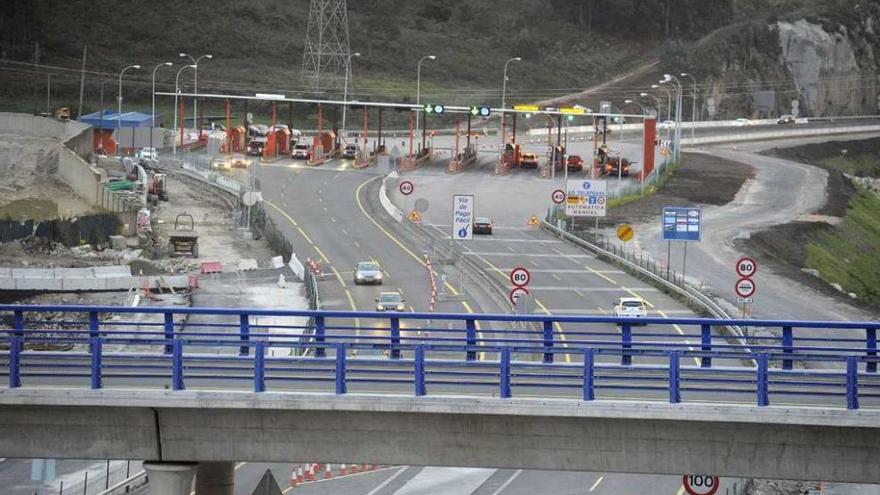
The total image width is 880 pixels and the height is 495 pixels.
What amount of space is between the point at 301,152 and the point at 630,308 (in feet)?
171

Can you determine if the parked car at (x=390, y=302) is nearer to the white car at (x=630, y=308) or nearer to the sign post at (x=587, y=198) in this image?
the white car at (x=630, y=308)

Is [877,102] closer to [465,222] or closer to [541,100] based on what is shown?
[541,100]

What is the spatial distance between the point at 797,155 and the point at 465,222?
9072cm

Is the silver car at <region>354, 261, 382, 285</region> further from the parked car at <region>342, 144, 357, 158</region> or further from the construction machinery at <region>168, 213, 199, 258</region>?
the parked car at <region>342, 144, 357, 158</region>

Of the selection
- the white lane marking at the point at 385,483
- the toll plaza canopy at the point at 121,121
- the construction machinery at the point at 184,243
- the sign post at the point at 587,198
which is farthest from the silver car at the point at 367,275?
the toll plaza canopy at the point at 121,121

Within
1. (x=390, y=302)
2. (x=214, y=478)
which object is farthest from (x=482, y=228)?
(x=214, y=478)

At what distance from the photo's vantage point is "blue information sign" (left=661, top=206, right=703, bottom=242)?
55781 mm

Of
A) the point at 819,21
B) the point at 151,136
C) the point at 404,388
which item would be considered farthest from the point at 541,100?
A: the point at 404,388

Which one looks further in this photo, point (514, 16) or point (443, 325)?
point (514, 16)

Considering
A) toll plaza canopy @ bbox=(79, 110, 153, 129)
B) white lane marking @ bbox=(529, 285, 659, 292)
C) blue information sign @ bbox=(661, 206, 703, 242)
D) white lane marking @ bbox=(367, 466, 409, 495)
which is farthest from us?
toll plaza canopy @ bbox=(79, 110, 153, 129)

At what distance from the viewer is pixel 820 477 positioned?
54.5 ft

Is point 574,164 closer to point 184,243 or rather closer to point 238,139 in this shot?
point 238,139

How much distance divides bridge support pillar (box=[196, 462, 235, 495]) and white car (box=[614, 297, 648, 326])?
117 feet

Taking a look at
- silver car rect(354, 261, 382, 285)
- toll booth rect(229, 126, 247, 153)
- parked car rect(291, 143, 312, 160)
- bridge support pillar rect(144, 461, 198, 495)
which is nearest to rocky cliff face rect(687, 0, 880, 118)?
toll booth rect(229, 126, 247, 153)
